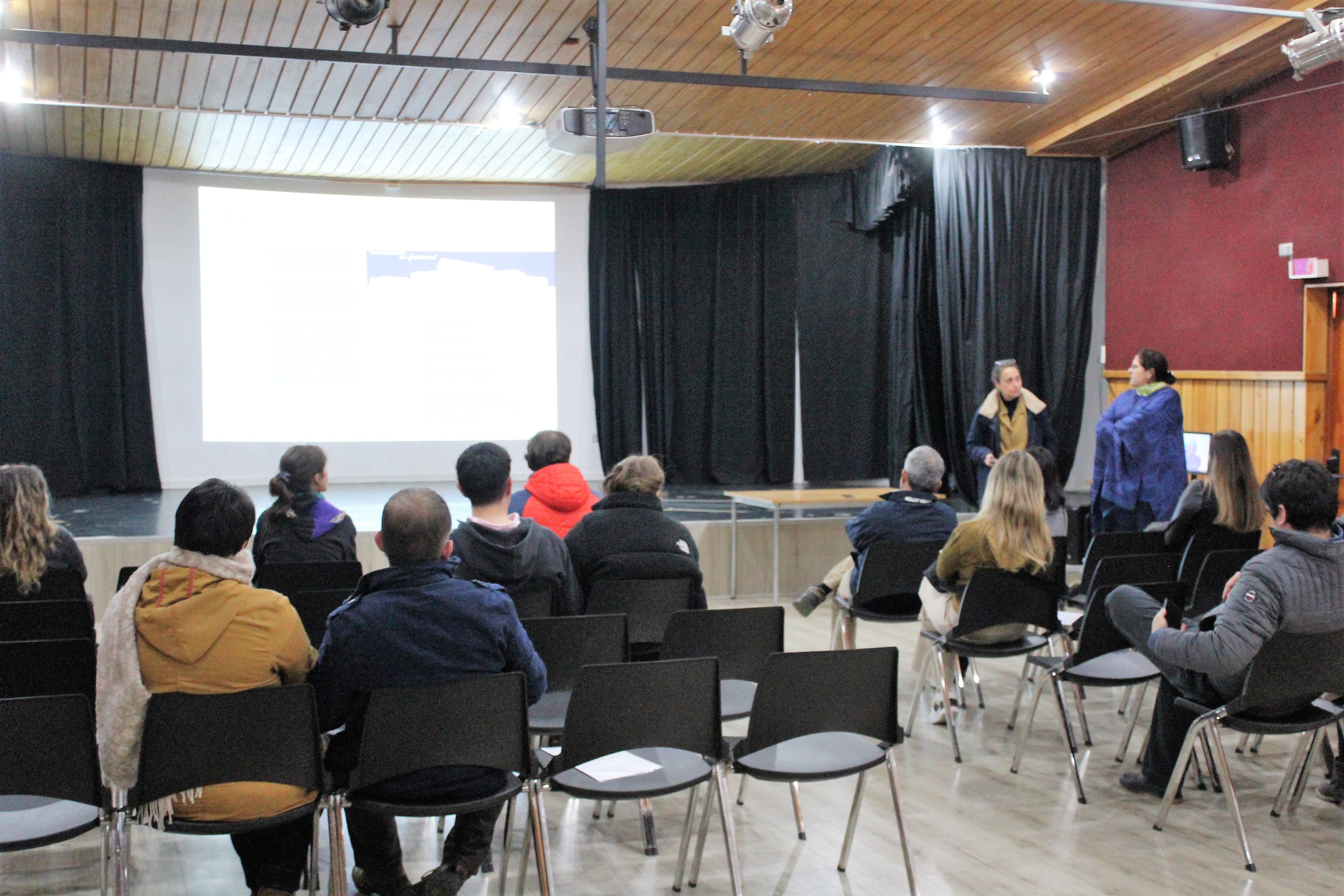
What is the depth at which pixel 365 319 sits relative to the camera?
33.4ft

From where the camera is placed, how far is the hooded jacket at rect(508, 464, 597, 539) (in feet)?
14.5

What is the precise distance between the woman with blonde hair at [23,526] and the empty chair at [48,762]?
1.51m

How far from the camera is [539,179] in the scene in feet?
34.4

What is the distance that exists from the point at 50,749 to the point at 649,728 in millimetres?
1280

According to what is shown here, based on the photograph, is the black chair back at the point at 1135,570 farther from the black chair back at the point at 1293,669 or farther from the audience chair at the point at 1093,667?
the black chair back at the point at 1293,669

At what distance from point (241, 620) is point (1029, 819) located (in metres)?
2.38

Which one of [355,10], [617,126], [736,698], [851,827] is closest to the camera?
[851,827]

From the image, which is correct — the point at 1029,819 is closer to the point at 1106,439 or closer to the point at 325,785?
the point at 325,785

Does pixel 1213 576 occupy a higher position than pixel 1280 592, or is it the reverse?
pixel 1280 592

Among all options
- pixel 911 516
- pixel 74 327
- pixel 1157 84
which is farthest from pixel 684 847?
pixel 74 327

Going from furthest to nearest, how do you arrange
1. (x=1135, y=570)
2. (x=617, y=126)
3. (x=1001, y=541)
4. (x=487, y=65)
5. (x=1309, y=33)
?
(x=617, y=126) → (x=487, y=65) → (x=1309, y=33) → (x=1135, y=570) → (x=1001, y=541)

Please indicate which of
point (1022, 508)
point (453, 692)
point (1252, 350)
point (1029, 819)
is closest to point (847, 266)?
point (1252, 350)

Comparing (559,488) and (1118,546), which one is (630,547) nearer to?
(559,488)

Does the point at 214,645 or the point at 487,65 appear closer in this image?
the point at 214,645
